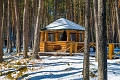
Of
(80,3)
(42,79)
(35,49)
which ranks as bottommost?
(42,79)

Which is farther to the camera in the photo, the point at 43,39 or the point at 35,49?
the point at 43,39

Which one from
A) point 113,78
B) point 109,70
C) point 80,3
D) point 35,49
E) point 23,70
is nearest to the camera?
point 113,78

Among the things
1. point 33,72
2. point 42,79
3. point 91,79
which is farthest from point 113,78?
point 33,72

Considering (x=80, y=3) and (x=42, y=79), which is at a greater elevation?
(x=80, y=3)

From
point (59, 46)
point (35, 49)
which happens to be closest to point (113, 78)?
point (35, 49)

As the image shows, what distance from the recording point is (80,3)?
4297cm

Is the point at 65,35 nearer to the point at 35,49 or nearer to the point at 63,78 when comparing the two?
the point at 35,49

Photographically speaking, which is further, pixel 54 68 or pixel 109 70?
pixel 54 68

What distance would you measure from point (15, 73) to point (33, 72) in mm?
980

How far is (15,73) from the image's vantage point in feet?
40.8

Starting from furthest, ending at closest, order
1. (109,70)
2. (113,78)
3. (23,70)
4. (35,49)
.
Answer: (35,49)
(23,70)
(109,70)
(113,78)

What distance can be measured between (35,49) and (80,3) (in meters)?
27.9

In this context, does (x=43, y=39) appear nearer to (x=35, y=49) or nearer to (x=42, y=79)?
(x=35, y=49)

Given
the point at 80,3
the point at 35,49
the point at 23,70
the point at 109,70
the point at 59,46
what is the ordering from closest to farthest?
the point at 109,70 < the point at 23,70 < the point at 35,49 < the point at 59,46 < the point at 80,3
